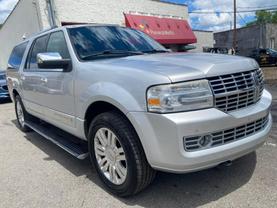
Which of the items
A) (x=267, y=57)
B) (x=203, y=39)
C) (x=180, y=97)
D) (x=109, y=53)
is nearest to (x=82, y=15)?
(x=109, y=53)

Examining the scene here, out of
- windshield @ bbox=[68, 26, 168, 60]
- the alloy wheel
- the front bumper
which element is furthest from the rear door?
the front bumper

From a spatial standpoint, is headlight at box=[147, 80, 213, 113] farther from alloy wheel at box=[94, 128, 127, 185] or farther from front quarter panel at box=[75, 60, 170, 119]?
alloy wheel at box=[94, 128, 127, 185]

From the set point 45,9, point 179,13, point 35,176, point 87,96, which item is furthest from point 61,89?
point 179,13

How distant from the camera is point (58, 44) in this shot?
173 inches

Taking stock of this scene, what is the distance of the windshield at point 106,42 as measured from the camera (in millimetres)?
3941

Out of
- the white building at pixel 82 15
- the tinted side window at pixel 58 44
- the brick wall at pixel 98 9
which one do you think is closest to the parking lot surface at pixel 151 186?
the tinted side window at pixel 58 44

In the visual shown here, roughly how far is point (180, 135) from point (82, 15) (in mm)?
15960

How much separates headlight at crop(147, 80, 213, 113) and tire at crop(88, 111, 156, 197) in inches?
16.7

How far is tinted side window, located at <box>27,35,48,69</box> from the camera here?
5.04 m

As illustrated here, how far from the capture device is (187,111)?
8.94 feet

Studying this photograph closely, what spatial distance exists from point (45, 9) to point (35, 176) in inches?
534

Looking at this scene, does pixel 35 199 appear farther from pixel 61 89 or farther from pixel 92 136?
pixel 61 89

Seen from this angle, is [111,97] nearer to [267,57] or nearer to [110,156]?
[110,156]

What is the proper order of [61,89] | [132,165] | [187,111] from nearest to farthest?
[187,111]
[132,165]
[61,89]
